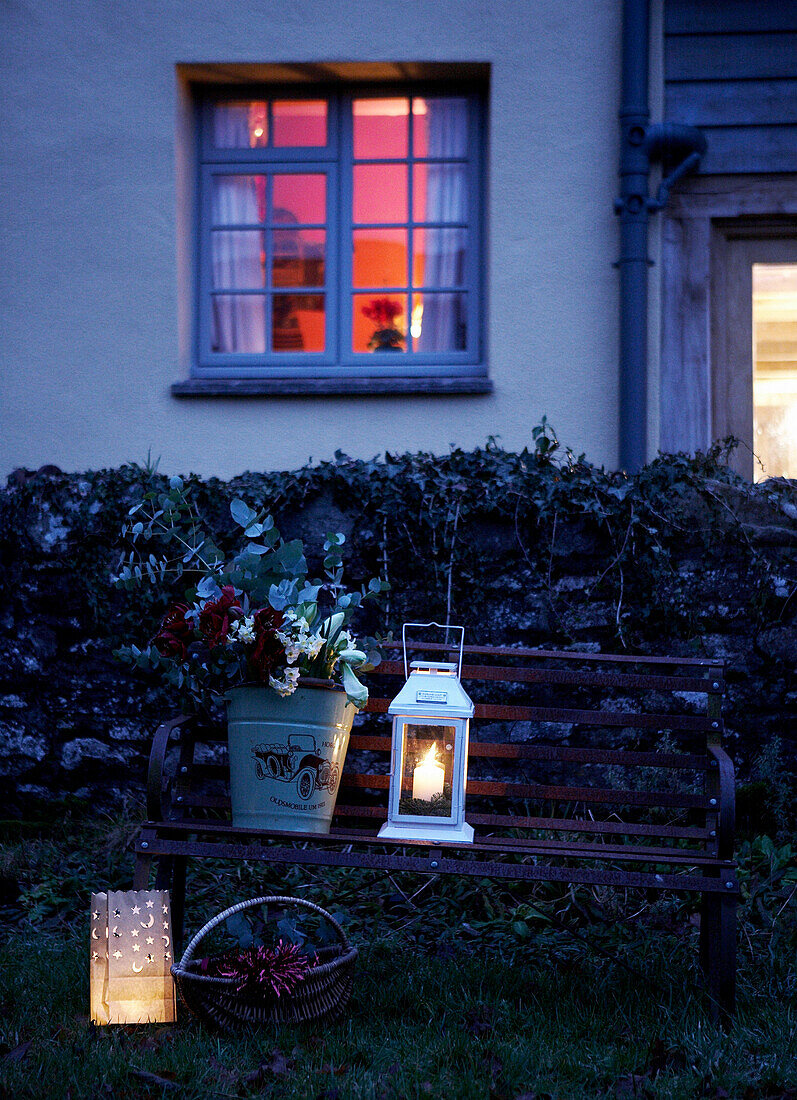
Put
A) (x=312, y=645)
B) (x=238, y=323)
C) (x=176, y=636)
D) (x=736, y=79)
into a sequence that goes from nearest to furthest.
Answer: (x=312, y=645), (x=176, y=636), (x=736, y=79), (x=238, y=323)

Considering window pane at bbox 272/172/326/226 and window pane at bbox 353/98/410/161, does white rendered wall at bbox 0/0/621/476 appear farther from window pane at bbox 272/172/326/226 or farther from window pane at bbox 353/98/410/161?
window pane at bbox 272/172/326/226

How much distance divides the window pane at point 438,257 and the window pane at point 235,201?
877 mm

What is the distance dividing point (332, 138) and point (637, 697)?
3.60 metres

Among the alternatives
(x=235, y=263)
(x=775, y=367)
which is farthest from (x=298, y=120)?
(x=775, y=367)

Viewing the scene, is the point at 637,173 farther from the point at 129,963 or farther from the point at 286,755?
the point at 129,963

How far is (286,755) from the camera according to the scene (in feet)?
9.54

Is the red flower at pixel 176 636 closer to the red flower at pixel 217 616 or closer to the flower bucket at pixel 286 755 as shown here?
the red flower at pixel 217 616

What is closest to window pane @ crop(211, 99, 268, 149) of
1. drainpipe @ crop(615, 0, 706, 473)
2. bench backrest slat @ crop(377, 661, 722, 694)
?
drainpipe @ crop(615, 0, 706, 473)

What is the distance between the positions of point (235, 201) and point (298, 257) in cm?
46

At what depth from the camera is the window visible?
5867mm

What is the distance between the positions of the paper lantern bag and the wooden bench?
173 millimetres

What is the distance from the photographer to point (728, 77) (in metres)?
5.55

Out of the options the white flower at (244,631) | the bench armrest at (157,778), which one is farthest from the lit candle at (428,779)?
the bench armrest at (157,778)

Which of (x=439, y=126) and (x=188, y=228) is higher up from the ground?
(x=439, y=126)
